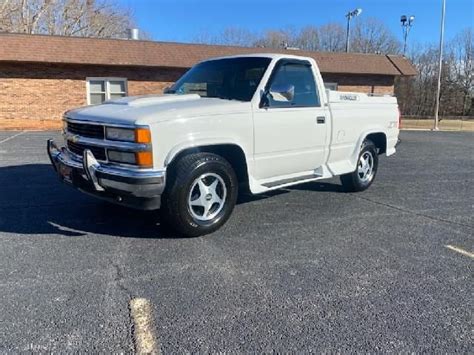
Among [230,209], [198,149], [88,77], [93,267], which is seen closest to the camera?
[93,267]

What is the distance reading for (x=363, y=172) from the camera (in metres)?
6.84

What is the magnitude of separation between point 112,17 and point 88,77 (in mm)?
26346

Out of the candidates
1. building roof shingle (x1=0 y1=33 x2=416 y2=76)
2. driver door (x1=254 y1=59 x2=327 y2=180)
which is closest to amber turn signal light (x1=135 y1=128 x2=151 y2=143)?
driver door (x1=254 y1=59 x2=327 y2=180)

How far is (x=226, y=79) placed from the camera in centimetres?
517

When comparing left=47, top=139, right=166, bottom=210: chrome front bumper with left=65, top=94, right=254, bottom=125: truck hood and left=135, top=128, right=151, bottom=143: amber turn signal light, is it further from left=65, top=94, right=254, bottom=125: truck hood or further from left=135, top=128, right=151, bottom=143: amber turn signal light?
left=65, top=94, right=254, bottom=125: truck hood

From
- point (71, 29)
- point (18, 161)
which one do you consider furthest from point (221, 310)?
point (71, 29)

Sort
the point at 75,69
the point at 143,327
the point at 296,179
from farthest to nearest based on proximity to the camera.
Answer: the point at 75,69, the point at 296,179, the point at 143,327

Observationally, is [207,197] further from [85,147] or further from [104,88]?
[104,88]

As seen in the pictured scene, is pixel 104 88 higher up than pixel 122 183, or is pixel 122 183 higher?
pixel 104 88

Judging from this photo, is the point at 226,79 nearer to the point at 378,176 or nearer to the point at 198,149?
the point at 198,149

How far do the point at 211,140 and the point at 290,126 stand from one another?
126 centimetres

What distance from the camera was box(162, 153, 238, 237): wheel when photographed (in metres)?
4.10

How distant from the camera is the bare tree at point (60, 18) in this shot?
106 ft

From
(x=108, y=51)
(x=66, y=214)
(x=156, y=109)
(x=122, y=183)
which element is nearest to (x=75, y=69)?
(x=108, y=51)
